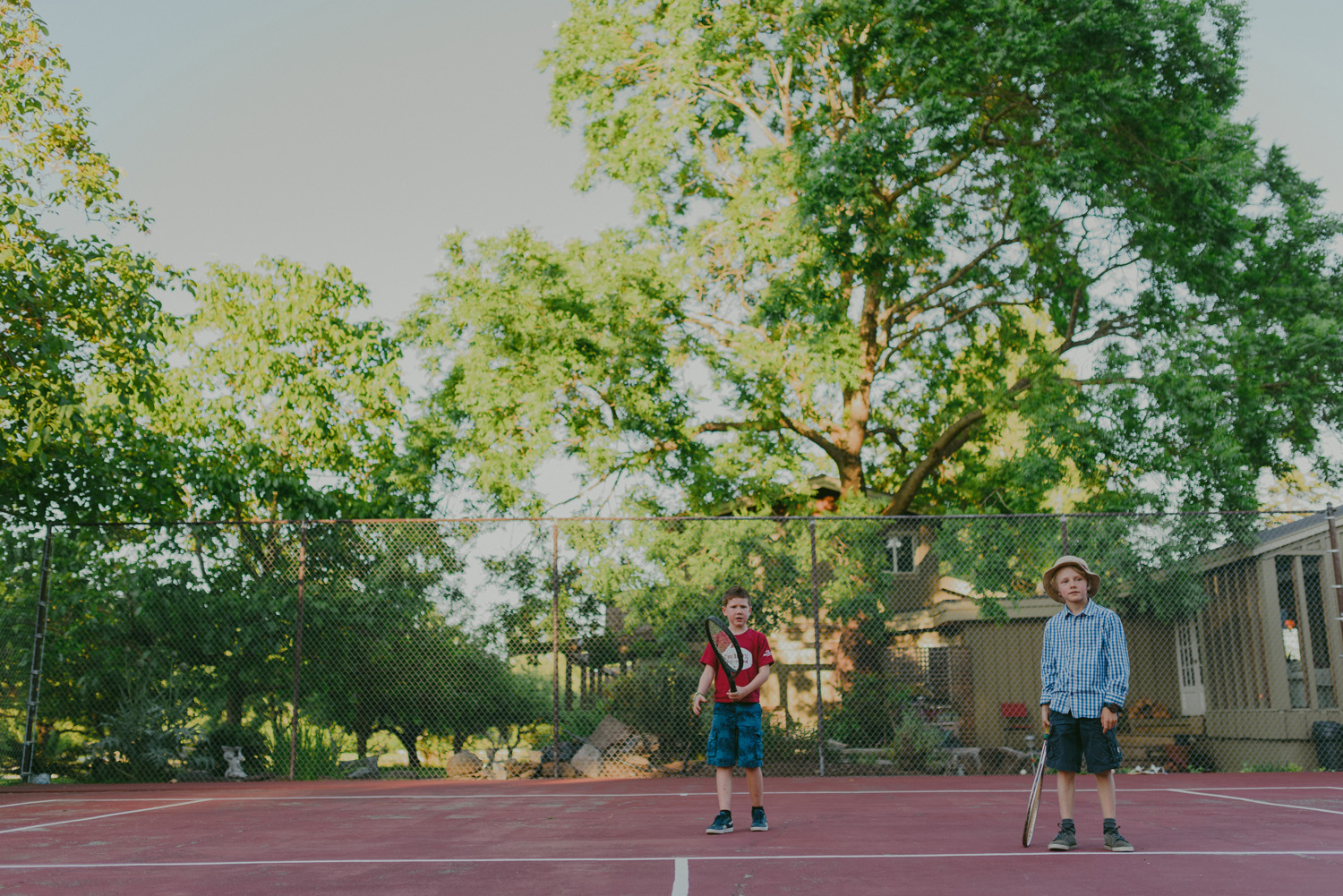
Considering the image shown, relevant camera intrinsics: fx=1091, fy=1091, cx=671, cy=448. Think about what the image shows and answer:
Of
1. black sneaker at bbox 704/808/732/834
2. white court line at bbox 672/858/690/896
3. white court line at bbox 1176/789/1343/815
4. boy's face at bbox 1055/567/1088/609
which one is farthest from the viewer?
white court line at bbox 1176/789/1343/815

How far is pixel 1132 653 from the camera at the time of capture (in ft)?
57.0

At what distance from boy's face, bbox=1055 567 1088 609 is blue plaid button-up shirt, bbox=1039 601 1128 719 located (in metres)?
0.07

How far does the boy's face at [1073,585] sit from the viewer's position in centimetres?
591

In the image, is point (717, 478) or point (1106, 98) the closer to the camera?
point (1106, 98)

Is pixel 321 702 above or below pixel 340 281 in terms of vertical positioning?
below

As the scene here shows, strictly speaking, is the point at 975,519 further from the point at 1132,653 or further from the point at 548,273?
the point at 548,273

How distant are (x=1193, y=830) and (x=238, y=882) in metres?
5.60

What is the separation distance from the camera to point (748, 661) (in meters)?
6.76

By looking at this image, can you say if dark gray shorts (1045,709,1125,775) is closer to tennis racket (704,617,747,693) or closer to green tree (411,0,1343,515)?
tennis racket (704,617,747,693)

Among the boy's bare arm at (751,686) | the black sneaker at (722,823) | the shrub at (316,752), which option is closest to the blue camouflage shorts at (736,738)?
the boy's bare arm at (751,686)

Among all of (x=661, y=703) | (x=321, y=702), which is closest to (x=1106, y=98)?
(x=661, y=703)

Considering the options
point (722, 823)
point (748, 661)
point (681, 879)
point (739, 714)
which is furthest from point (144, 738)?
point (681, 879)

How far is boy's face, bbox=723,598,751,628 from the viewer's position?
22.2 ft

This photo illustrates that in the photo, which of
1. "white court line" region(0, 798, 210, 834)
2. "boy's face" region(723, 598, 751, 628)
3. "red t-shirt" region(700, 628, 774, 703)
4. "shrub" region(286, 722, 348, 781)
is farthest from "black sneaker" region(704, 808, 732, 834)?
"shrub" region(286, 722, 348, 781)
